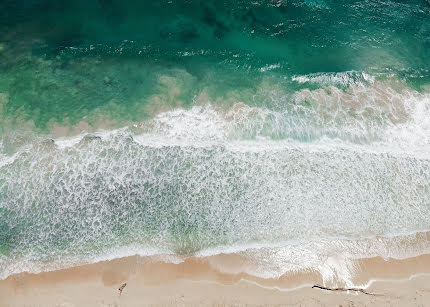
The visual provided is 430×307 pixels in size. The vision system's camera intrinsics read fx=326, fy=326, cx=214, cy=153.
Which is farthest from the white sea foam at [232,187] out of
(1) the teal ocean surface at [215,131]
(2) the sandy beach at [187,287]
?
(2) the sandy beach at [187,287]

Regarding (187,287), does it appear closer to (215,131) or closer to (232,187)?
(232,187)

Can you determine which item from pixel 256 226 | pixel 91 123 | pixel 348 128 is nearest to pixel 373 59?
pixel 348 128

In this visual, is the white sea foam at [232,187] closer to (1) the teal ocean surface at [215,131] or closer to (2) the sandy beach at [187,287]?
(1) the teal ocean surface at [215,131]

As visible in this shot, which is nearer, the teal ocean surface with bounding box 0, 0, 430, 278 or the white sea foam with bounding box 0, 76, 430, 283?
the white sea foam with bounding box 0, 76, 430, 283

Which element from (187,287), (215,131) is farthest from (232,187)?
(187,287)

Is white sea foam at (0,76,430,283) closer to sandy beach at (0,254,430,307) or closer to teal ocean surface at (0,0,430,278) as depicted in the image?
teal ocean surface at (0,0,430,278)

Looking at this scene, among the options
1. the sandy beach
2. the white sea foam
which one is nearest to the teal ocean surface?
the white sea foam
